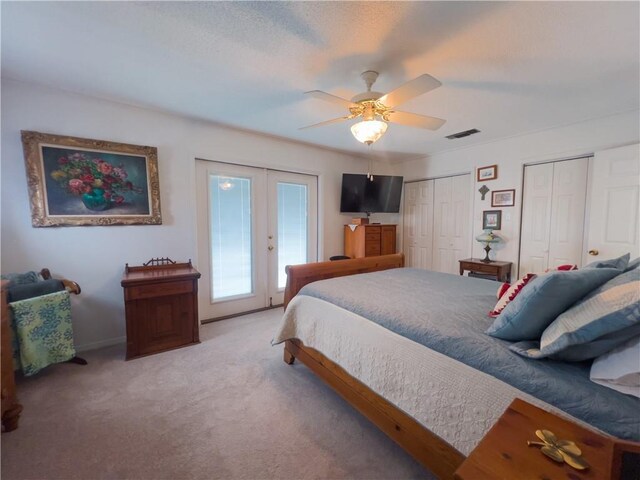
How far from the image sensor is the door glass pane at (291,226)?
3906 mm

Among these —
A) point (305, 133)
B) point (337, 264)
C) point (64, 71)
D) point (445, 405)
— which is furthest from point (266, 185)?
point (445, 405)

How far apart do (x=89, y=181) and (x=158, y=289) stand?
1.20m

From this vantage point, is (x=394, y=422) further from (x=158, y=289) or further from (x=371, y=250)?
(x=371, y=250)

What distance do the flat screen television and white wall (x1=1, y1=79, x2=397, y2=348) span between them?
1.39 meters

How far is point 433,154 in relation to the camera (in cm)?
439

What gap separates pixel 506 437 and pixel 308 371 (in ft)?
5.61

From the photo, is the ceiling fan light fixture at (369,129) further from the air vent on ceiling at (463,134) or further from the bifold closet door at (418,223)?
the bifold closet door at (418,223)

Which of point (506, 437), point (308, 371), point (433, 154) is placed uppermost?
point (433, 154)

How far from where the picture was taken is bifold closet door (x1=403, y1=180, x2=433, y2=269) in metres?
4.60

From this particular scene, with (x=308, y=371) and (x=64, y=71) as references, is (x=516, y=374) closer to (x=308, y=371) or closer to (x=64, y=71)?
(x=308, y=371)

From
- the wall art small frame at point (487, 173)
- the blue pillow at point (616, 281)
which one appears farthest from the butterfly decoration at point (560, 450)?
the wall art small frame at point (487, 173)

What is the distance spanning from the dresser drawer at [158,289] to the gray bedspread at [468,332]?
1230 mm

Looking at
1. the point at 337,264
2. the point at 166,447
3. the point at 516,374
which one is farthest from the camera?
the point at 337,264

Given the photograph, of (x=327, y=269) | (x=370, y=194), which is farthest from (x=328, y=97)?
(x=370, y=194)
